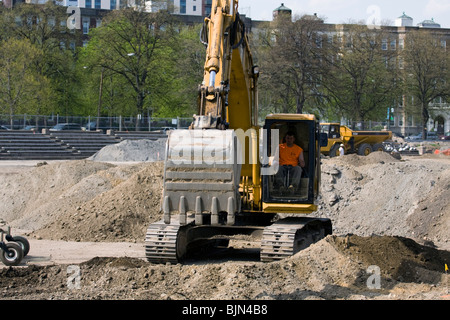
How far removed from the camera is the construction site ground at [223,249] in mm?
8984

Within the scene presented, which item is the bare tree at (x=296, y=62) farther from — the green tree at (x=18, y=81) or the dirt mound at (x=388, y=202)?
the dirt mound at (x=388, y=202)

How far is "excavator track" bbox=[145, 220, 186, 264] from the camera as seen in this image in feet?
37.0

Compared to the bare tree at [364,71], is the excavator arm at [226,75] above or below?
below

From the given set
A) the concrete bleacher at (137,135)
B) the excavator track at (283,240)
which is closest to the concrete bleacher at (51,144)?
the concrete bleacher at (137,135)

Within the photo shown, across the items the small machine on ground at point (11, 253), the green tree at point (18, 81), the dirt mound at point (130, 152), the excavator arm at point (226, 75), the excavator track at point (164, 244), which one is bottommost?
the small machine on ground at point (11, 253)

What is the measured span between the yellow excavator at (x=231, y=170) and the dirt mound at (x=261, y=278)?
29.8 inches

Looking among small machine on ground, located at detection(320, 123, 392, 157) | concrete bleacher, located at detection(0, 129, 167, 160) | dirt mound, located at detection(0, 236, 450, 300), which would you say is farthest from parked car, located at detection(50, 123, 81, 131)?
dirt mound, located at detection(0, 236, 450, 300)

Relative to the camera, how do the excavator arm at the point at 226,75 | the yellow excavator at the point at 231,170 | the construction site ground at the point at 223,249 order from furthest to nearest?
the excavator arm at the point at 226,75 < the yellow excavator at the point at 231,170 < the construction site ground at the point at 223,249

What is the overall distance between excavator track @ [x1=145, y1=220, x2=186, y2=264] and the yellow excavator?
17 mm

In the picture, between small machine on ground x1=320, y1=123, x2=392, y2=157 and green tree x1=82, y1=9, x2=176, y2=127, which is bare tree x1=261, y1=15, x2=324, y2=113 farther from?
small machine on ground x1=320, y1=123, x2=392, y2=157

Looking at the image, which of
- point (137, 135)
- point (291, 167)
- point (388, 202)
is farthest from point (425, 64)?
point (291, 167)

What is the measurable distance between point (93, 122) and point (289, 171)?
4108cm
